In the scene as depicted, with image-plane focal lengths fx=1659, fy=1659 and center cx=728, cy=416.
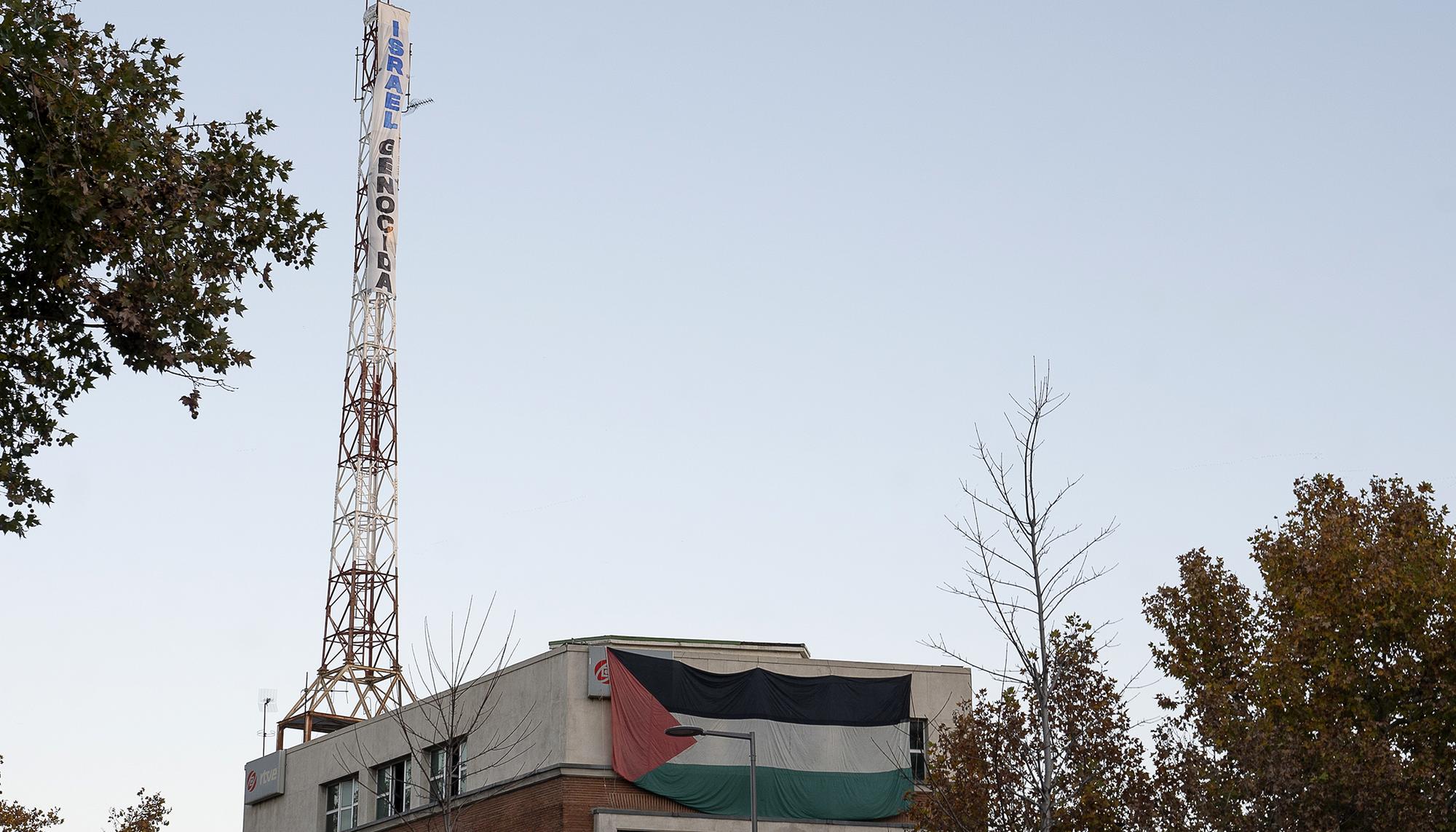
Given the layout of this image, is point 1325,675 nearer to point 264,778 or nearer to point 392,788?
point 392,788

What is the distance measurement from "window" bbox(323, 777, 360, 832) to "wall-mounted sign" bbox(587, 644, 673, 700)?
10385 millimetres

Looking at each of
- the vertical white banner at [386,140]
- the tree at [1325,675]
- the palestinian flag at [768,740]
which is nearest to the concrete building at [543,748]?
the palestinian flag at [768,740]

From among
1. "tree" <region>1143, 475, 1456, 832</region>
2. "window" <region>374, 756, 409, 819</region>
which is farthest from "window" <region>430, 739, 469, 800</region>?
"tree" <region>1143, 475, 1456, 832</region>

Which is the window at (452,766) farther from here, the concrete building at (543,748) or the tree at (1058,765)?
the tree at (1058,765)

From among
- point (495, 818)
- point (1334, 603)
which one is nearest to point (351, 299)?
point (495, 818)

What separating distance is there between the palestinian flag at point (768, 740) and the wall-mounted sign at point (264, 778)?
51.3 feet

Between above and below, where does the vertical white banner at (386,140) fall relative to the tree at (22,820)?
above

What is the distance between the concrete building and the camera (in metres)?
42.9

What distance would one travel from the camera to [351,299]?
197 feet

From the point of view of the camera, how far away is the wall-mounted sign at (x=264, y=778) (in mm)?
53500

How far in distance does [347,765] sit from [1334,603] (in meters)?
28.6

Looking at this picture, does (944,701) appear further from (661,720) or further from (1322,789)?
(1322,789)

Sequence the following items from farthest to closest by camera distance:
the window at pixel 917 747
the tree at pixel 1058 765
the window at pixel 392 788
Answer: the window at pixel 392 788
the window at pixel 917 747
the tree at pixel 1058 765

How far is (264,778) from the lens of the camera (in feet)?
178
